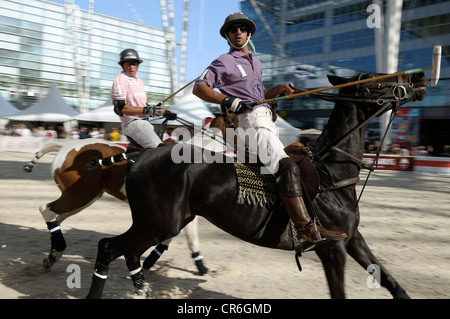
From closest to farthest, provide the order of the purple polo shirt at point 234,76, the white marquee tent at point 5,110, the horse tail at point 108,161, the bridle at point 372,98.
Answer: the bridle at point 372,98, the purple polo shirt at point 234,76, the horse tail at point 108,161, the white marquee tent at point 5,110

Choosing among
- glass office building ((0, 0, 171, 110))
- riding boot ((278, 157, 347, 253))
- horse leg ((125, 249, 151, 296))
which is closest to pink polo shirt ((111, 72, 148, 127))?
horse leg ((125, 249, 151, 296))

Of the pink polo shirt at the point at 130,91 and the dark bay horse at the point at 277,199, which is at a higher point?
the pink polo shirt at the point at 130,91

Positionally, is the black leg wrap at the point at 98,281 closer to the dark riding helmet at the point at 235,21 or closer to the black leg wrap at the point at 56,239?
the black leg wrap at the point at 56,239

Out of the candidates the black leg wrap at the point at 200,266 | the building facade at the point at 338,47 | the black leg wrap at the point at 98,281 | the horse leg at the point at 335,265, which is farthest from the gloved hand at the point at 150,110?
the building facade at the point at 338,47

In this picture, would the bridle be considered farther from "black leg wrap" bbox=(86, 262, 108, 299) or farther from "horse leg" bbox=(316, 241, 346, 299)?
"black leg wrap" bbox=(86, 262, 108, 299)

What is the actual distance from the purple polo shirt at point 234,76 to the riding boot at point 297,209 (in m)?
0.81

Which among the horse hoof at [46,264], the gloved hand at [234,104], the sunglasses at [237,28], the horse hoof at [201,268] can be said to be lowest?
the horse hoof at [201,268]

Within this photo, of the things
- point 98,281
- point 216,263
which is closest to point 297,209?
point 98,281

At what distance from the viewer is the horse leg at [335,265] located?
3207 millimetres

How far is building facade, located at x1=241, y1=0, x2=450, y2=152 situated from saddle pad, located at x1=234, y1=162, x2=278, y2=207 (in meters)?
30.0

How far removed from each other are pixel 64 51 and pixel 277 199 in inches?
2721
